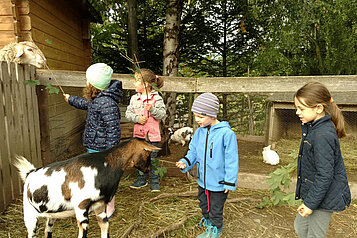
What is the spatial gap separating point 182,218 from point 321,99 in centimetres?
211

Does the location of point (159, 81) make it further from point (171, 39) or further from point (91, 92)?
point (171, 39)

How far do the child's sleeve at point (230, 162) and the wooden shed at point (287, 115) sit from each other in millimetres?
3317

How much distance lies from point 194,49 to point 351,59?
17.4ft

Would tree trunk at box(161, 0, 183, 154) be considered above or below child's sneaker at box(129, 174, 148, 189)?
above

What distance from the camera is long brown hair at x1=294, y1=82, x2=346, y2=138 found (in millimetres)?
1952

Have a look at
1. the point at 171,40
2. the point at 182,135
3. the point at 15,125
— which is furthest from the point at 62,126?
the point at 171,40

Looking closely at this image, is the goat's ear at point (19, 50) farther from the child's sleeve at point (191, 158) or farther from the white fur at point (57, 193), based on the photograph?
the child's sleeve at point (191, 158)

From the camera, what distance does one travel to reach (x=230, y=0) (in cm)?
905

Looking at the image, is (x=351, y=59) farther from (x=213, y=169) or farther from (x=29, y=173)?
(x=29, y=173)

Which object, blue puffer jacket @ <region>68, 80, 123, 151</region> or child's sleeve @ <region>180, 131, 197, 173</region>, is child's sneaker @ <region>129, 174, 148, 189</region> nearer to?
blue puffer jacket @ <region>68, 80, 123, 151</region>

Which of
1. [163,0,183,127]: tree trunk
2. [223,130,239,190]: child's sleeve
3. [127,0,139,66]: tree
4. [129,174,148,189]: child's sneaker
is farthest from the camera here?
[127,0,139,66]: tree

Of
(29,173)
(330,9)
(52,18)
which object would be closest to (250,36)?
(330,9)

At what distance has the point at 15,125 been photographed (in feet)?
11.9

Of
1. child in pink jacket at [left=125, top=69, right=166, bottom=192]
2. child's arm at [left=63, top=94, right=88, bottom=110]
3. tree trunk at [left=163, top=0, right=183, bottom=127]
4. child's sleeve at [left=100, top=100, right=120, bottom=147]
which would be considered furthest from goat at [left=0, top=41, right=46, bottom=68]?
tree trunk at [left=163, top=0, right=183, bottom=127]
